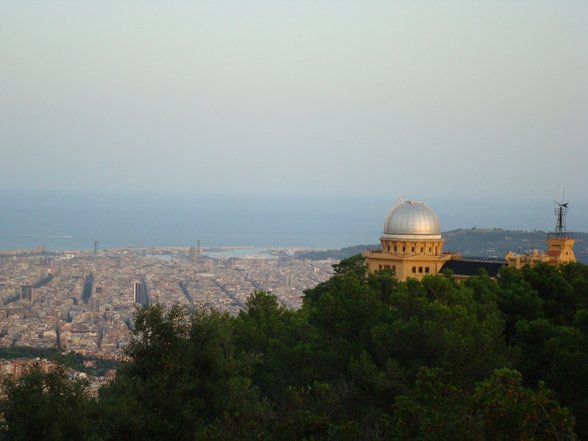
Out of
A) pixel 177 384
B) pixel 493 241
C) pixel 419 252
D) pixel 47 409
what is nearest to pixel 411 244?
pixel 419 252

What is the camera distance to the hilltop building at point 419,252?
2180 centimetres

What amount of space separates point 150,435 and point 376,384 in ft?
8.78

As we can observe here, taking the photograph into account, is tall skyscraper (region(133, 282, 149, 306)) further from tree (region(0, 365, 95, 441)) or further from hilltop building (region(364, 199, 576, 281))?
tree (region(0, 365, 95, 441))

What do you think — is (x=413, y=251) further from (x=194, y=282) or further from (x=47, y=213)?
(x=47, y=213)

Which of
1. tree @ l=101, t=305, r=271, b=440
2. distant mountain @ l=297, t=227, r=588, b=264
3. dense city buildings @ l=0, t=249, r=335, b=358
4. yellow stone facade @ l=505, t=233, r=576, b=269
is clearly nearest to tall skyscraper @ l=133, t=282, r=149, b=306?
dense city buildings @ l=0, t=249, r=335, b=358

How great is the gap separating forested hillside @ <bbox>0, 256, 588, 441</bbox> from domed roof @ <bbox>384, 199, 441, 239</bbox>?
8089mm

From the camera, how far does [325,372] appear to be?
1245 cm

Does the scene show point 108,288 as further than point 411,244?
Yes

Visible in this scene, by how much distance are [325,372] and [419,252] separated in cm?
1012

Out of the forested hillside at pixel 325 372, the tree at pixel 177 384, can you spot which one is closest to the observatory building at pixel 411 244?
the forested hillside at pixel 325 372

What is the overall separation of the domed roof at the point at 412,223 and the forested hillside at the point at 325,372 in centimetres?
809

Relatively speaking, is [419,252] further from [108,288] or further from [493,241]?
[108,288]

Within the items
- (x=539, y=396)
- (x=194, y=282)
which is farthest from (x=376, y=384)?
(x=194, y=282)

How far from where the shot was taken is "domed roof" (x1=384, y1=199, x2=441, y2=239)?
22172mm
